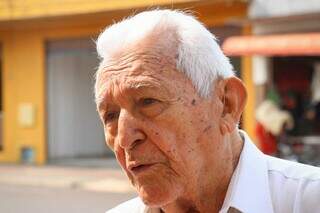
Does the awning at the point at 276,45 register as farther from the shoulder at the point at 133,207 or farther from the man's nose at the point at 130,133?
the man's nose at the point at 130,133

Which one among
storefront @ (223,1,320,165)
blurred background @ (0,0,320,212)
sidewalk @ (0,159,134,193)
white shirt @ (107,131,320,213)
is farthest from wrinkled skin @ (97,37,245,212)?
storefront @ (223,1,320,165)

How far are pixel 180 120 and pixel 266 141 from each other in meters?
10.6

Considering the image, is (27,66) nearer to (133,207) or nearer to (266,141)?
(266,141)

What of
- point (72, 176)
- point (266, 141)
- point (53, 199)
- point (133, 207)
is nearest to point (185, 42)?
point (133, 207)

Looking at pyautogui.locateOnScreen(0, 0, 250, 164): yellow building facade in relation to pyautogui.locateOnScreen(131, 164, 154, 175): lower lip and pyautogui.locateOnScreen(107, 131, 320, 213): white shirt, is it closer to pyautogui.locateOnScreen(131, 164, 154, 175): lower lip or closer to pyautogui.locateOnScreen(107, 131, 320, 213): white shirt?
pyautogui.locateOnScreen(107, 131, 320, 213): white shirt

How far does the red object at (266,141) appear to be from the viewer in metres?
12.0

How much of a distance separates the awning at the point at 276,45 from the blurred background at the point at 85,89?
0.02 meters

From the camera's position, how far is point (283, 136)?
12.3 metres

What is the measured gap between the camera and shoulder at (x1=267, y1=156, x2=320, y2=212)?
5.30 feet

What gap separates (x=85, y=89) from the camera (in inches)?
680

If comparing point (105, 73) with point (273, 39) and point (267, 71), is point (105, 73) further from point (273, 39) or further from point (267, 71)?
point (267, 71)

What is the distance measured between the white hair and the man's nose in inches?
6.3

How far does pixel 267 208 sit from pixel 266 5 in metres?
11.8

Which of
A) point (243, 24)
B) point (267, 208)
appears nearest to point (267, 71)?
point (243, 24)
